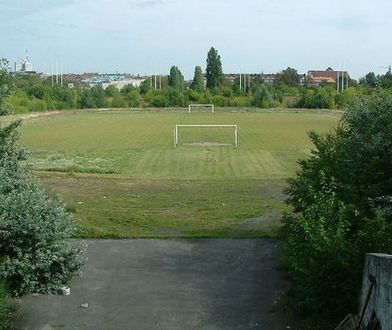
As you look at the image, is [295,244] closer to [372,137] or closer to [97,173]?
[372,137]

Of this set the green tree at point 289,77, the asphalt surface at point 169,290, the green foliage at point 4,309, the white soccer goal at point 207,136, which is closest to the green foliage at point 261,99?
the green tree at point 289,77

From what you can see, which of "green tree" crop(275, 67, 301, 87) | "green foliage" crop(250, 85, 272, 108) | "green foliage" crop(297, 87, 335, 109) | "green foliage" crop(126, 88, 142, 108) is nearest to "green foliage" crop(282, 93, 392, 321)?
"green foliage" crop(297, 87, 335, 109)

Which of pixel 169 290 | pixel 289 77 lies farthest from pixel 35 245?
pixel 289 77

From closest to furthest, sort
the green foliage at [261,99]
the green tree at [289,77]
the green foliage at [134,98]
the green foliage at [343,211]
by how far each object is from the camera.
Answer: the green foliage at [343,211]
the green foliage at [261,99]
the green foliage at [134,98]
the green tree at [289,77]

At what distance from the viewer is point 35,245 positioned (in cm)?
1360

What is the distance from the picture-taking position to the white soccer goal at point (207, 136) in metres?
52.8

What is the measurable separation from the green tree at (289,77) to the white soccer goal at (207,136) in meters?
95.3

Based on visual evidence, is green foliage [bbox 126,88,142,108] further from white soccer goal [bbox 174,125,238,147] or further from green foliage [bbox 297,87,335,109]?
white soccer goal [bbox 174,125,238,147]

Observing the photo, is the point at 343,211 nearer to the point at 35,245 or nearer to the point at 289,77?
the point at 35,245

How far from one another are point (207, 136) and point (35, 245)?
151ft

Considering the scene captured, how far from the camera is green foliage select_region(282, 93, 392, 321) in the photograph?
1124cm

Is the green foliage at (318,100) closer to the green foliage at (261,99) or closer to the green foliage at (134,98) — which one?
the green foliage at (261,99)

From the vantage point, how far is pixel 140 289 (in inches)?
555

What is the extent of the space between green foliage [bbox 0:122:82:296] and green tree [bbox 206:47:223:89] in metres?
131
